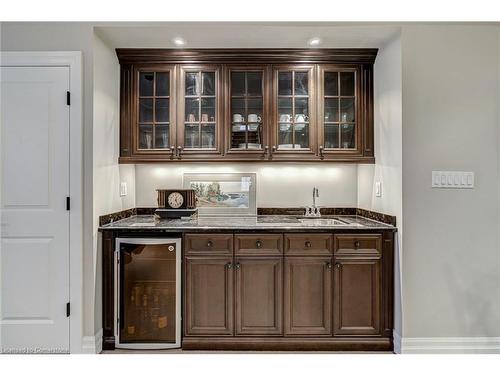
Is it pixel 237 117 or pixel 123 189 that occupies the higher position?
pixel 237 117

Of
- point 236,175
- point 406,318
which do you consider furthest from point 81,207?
point 406,318

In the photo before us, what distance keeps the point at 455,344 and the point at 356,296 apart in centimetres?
79

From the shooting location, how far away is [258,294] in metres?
2.57

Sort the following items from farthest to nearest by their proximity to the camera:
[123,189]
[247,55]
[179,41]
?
[123,189], [247,55], [179,41]

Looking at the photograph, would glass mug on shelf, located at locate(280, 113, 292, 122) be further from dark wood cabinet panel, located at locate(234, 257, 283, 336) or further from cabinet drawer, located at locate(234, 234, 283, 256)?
dark wood cabinet panel, located at locate(234, 257, 283, 336)

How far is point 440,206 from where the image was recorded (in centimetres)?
256

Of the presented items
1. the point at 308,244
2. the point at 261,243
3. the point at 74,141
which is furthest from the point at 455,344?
the point at 74,141

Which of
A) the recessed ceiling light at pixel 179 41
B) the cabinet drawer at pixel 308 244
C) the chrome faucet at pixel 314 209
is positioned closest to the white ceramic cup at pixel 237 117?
the recessed ceiling light at pixel 179 41

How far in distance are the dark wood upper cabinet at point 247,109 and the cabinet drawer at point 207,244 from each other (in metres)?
0.73

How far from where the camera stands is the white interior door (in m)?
2.51

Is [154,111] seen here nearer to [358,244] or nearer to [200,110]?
[200,110]

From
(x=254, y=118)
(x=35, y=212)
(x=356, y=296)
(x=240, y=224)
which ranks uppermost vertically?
(x=254, y=118)

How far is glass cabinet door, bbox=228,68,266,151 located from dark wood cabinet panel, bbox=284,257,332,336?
1056mm

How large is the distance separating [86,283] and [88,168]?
844 millimetres
